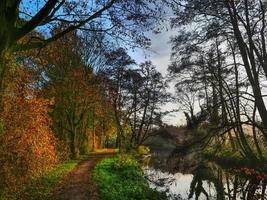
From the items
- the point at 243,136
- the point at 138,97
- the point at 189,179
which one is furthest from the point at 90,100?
the point at 243,136

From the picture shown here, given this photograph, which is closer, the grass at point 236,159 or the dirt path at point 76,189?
the dirt path at point 76,189

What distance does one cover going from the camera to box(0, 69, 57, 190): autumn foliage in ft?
38.1

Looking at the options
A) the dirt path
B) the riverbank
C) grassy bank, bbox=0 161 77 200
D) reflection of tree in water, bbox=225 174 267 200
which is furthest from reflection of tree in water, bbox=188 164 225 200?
grassy bank, bbox=0 161 77 200

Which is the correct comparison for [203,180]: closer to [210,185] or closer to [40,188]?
[210,185]

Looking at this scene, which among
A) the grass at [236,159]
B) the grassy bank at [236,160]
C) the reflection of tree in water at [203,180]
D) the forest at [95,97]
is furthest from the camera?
the grass at [236,159]

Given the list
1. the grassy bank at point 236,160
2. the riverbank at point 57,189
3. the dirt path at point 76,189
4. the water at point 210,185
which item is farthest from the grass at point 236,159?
the riverbank at point 57,189

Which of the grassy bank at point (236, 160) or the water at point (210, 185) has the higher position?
the grassy bank at point (236, 160)

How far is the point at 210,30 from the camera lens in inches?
475

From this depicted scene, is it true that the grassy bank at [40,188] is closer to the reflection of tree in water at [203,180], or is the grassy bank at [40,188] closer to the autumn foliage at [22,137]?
the autumn foliage at [22,137]

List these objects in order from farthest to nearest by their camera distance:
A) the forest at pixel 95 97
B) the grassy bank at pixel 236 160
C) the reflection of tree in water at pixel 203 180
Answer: the grassy bank at pixel 236 160 → the reflection of tree in water at pixel 203 180 → the forest at pixel 95 97

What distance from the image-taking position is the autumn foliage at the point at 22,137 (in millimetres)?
11625

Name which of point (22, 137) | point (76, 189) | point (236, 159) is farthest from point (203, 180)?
point (22, 137)

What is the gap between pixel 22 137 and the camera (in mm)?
12430

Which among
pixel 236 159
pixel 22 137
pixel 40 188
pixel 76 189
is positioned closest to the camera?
pixel 22 137
